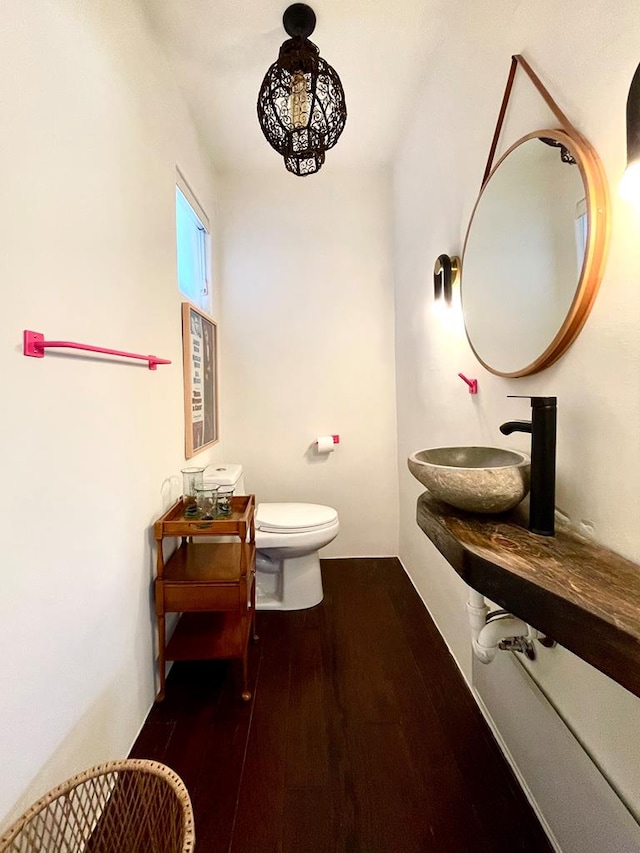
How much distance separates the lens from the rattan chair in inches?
30.7

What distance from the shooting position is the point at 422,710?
1.50 metres

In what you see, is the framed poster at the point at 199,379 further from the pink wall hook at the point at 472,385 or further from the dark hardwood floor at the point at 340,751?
the pink wall hook at the point at 472,385

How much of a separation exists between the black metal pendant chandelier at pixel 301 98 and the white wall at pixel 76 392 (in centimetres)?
48

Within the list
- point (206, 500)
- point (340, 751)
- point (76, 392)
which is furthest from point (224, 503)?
point (340, 751)

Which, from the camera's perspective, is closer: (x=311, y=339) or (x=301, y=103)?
(x=301, y=103)

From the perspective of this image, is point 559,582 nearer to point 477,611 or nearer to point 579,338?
point 477,611

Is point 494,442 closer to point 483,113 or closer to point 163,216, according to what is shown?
point 483,113

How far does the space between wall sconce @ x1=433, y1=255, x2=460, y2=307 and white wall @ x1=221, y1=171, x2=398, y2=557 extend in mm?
1025

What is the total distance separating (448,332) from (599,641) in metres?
1.40

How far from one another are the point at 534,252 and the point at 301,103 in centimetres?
113

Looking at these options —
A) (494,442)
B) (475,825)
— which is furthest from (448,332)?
(475,825)

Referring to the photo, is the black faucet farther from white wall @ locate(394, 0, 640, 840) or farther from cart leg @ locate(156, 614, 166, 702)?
cart leg @ locate(156, 614, 166, 702)

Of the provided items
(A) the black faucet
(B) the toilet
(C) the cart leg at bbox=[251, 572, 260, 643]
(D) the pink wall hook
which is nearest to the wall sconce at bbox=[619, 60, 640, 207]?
(A) the black faucet

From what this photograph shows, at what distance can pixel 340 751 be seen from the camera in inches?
52.7
